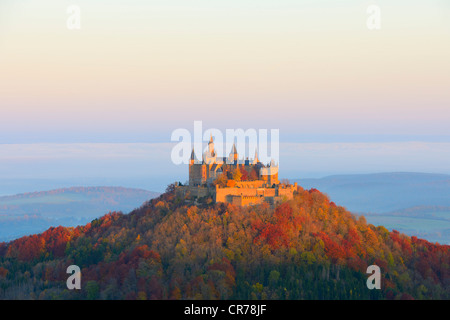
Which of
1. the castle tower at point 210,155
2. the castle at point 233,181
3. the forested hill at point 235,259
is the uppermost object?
the castle tower at point 210,155

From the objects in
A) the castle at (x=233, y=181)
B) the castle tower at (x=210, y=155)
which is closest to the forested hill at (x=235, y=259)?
the castle at (x=233, y=181)

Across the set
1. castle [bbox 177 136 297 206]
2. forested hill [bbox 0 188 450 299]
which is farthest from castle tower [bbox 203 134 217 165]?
forested hill [bbox 0 188 450 299]

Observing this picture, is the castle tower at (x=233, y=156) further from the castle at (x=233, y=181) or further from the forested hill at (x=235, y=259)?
the forested hill at (x=235, y=259)

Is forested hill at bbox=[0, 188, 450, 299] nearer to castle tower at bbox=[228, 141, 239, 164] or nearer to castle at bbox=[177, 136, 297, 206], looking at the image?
castle at bbox=[177, 136, 297, 206]

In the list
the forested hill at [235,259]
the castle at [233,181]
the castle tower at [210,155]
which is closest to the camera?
the forested hill at [235,259]

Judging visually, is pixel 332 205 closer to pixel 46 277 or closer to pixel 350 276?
pixel 350 276

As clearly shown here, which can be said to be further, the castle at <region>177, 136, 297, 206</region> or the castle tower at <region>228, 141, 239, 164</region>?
the castle tower at <region>228, 141, 239, 164</region>
